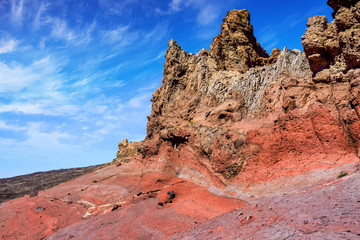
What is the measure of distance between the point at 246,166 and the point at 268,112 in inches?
203

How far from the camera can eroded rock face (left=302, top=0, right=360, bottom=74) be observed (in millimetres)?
15914

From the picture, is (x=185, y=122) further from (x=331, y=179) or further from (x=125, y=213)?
(x=331, y=179)

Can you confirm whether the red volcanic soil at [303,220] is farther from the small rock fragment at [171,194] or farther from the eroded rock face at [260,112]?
the small rock fragment at [171,194]

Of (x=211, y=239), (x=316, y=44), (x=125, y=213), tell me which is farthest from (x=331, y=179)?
(x=125, y=213)

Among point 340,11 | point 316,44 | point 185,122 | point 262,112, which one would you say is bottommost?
point 262,112

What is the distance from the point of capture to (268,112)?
19.6 metres

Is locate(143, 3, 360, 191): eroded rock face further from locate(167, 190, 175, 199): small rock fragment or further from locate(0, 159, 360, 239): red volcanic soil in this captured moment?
locate(167, 190, 175, 199): small rock fragment

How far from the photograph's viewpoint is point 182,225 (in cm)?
1491

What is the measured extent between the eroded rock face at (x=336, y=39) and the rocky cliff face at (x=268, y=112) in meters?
0.06

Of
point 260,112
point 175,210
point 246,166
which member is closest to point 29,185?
point 175,210

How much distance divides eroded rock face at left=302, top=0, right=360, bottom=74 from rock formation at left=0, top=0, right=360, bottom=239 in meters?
0.07

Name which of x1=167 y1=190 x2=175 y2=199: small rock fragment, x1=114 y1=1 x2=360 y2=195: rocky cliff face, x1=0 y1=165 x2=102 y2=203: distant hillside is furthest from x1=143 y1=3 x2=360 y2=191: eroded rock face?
x1=0 y1=165 x2=102 y2=203: distant hillside

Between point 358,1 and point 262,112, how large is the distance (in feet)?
34.8

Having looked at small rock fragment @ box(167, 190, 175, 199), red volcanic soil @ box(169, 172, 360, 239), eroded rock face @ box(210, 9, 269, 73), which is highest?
eroded rock face @ box(210, 9, 269, 73)
